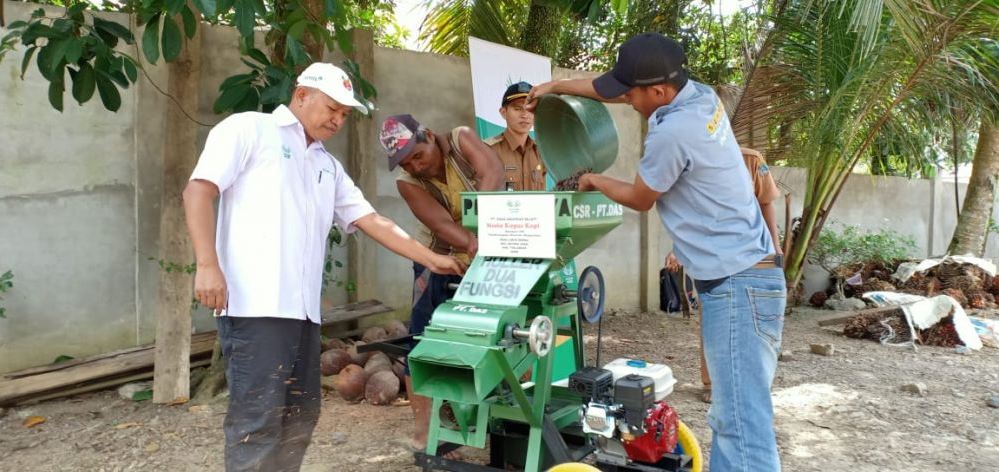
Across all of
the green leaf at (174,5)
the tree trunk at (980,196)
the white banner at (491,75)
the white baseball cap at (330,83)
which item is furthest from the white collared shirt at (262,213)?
the tree trunk at (980,196)

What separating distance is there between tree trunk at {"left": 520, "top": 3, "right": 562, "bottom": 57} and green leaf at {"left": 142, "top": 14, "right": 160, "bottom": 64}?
4277 mm

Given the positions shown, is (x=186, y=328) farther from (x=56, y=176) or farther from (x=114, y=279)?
(x=56, y=176)

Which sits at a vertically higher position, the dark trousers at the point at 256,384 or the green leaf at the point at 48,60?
the green leaf at the point at 48,60

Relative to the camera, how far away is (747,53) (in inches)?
276

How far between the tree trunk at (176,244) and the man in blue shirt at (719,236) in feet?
9.33

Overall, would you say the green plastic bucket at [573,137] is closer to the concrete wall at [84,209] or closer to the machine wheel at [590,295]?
the machine wheel at [590,295]

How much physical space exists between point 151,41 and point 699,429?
341 centimetres

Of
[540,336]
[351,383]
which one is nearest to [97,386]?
[351,383]

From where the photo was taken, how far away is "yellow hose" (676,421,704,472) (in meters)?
3.14

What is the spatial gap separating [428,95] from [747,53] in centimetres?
316

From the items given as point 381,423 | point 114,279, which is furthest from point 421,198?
point 114,279

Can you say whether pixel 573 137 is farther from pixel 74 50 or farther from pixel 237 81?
pixel 74 50

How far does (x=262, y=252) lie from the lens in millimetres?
2451

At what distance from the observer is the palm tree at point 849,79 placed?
5773 mm
